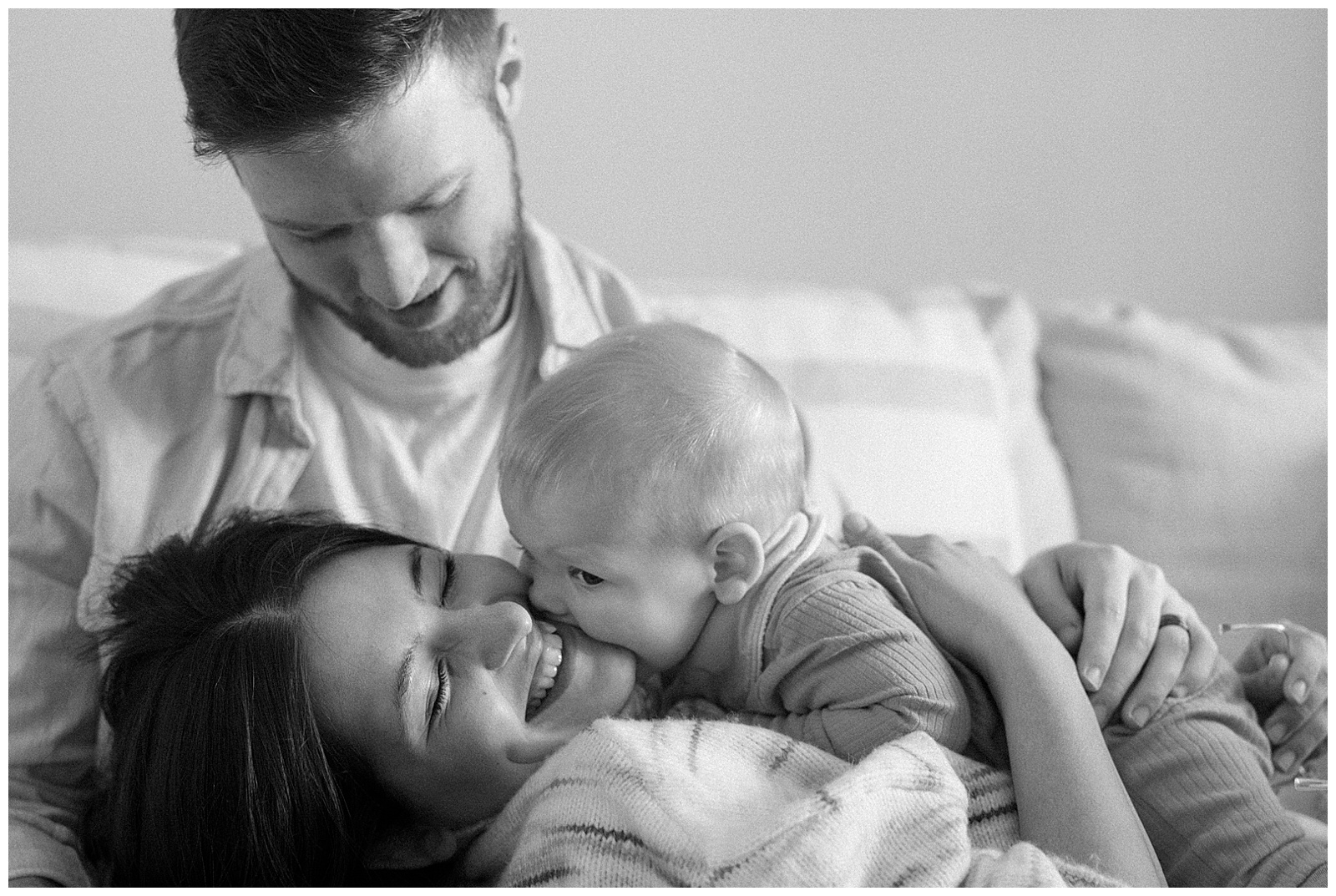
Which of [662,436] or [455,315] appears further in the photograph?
[455,315]

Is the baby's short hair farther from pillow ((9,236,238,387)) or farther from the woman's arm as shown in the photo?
pillow ((9,236,238,387))

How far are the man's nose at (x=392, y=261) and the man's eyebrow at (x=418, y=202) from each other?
3cm

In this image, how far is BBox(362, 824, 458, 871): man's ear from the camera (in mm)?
1095

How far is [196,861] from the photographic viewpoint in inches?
40.2

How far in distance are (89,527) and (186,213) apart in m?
0.93

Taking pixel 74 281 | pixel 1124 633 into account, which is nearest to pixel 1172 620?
pixel 1124 633

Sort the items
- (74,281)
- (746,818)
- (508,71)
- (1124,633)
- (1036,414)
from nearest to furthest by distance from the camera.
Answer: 1. (746,818)
2. (1124,633)
3. (508,71)
4. (74,281)
5. (1036,414)

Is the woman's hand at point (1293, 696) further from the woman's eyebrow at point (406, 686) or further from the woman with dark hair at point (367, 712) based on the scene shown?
the woman's eyebrow at point (406, 686)

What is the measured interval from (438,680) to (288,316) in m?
0.59

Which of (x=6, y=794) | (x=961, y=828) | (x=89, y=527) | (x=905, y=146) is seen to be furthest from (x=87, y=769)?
(x=905, y=146)

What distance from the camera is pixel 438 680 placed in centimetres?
105

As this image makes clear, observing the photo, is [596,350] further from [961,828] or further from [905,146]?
[905,146]

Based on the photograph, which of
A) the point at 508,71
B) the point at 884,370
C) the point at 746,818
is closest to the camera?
the point at 746,818

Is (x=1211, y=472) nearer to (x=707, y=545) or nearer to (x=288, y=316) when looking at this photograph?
(x=707, y=545)
